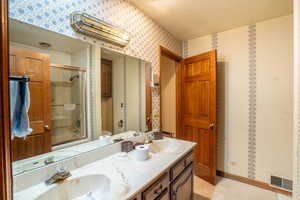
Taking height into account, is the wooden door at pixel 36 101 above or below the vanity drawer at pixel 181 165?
above

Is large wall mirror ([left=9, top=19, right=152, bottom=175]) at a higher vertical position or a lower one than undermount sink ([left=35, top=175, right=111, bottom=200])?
higher

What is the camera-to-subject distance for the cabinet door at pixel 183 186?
4.26ft

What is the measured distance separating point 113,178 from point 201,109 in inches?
73.1

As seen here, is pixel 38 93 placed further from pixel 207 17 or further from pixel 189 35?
pixel 189 35

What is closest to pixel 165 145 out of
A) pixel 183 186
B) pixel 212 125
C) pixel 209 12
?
pixel 183 186

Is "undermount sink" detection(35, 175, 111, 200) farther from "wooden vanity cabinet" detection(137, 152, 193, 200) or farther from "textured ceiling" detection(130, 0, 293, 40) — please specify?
"textured ceiling" detection(130, 0, 293, 40)

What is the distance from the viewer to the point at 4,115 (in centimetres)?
40

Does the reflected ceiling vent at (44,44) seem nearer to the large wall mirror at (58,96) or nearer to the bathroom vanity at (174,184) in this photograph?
the large wall mirror at (58,96)

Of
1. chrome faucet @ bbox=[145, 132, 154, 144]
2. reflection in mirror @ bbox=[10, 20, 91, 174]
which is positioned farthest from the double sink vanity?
chrome faucet @ bbox=[145, 132, 154, 144]

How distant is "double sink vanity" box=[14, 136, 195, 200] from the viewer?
851mm

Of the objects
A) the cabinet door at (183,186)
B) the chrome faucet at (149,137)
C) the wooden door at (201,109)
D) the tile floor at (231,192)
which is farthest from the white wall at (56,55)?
the tile floor at (231,192)

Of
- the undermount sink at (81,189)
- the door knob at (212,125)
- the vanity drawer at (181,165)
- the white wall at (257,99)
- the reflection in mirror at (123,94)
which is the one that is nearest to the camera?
the undermount sink at (81,189)

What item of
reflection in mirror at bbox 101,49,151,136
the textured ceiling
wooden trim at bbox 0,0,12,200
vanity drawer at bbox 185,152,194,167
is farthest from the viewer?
the textured ceiling

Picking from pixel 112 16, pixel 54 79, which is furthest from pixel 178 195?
pixel 112 16
